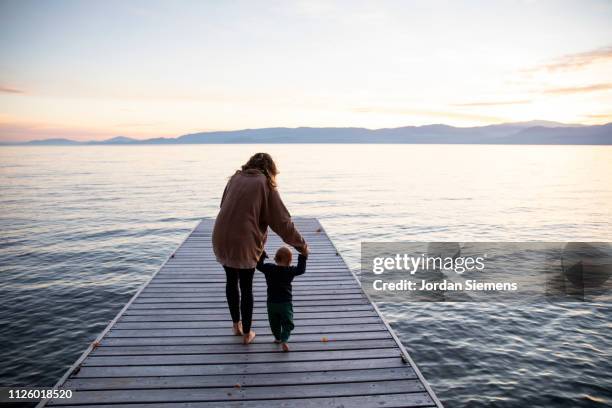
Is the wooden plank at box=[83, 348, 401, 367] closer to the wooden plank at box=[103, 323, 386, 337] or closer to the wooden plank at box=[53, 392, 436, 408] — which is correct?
the wooden plank at box=[103, 323, 386, 337]

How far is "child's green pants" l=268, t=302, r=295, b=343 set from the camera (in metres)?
4.79

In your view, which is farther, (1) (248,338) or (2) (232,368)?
(1) (248,338)

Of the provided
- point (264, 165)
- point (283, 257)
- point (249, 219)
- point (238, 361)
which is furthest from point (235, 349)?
point (264, 165)

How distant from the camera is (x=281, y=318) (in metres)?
4.89

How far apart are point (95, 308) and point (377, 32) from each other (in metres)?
35.0

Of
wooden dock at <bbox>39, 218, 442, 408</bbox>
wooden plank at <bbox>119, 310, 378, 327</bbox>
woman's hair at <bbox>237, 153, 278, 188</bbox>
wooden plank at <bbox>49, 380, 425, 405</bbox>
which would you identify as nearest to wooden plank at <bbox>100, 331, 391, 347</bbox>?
wooden dock at <bbox>39, 218, 442, 408</bbox>

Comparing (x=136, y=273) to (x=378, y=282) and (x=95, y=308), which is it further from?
(x=378, y=282)

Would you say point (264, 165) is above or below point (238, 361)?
above

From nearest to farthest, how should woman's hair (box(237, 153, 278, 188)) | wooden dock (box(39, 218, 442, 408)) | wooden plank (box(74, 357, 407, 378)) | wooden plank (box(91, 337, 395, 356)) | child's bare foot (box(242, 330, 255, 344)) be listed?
wooden dock (box(39, 218, 442, 408)) < wooden plank (box(74, 357, 407, 378)) < woman's hair (box(237, 153, 278, 188)) < wooden plank (box(91, 337, 395, 356)) < child's bare foot (box(242, 330, 255, 344))

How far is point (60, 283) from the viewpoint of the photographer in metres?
12.0

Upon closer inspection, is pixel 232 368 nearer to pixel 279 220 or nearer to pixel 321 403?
pixel 321 403
